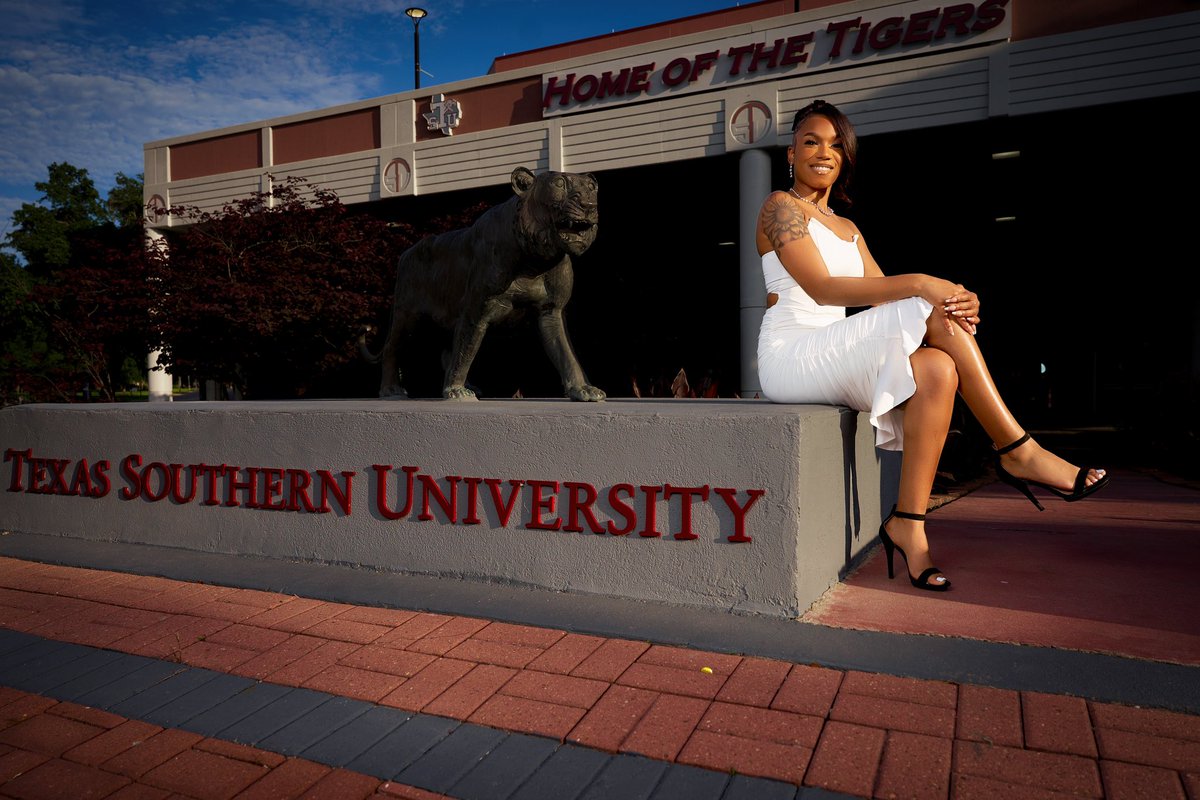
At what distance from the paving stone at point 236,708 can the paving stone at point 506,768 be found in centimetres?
73

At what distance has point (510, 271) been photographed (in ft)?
12.4

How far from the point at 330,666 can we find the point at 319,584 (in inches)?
35.9

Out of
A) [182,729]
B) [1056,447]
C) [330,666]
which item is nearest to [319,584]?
[330,666]

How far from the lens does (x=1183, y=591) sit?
2744 mm

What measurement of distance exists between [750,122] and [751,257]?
173cm

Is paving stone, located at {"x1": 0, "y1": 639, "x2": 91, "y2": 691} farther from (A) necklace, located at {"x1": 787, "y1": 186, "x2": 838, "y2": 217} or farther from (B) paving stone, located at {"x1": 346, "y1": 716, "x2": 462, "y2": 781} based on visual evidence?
(A) necklace, located at {"x1": 787, "y1": 186, "x2": 838, "y2": 217}

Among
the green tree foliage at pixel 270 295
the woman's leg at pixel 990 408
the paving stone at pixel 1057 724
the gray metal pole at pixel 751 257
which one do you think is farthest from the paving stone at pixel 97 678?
the gray metal pole at pixel 751 257

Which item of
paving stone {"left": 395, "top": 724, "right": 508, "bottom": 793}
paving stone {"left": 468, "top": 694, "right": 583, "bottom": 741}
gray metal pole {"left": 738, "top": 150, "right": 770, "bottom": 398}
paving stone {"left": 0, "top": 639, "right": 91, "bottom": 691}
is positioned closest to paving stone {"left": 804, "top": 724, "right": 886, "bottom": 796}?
paving stone {"left": 468, "top": 694, "right": 583, "bottom": 741}

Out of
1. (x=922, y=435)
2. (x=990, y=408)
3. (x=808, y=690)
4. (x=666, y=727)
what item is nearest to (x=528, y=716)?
(x=666, y=727)

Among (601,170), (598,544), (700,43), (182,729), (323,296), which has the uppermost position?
(700,43)

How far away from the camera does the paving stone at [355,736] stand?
5.85 feet

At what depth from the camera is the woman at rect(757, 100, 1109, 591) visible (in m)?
2.63

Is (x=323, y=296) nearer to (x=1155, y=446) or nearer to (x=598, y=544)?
(x=598, y=544)

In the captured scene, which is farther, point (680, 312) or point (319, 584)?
point (680, 312)
